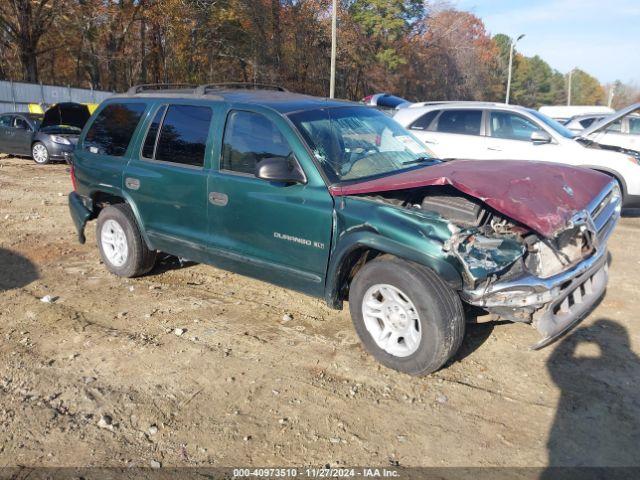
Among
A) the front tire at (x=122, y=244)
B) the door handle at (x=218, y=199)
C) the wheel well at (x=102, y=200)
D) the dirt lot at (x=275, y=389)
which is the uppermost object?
the door handle at (x=218, y=199)

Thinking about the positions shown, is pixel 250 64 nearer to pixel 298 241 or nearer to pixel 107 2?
pixel 107 2

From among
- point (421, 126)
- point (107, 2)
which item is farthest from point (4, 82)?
point (421, 126)

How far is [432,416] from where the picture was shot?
3.26m

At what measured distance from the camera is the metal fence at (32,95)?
83.9 feet

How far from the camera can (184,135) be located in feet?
15.8

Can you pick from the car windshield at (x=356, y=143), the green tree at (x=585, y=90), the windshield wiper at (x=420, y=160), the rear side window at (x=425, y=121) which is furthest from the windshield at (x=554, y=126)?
the green tree at (x=585, y=90)

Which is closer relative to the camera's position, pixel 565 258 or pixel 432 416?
pixel 432 416

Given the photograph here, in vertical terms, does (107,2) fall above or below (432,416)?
above

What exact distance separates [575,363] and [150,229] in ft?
12.2

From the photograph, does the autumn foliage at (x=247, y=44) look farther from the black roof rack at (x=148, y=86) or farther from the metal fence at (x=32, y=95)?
the black roof rack at (x=148, y=86)

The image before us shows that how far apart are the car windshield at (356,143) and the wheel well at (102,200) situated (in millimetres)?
2428

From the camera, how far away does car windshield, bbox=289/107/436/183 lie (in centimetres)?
410

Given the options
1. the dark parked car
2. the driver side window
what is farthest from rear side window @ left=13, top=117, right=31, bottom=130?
the driver side window

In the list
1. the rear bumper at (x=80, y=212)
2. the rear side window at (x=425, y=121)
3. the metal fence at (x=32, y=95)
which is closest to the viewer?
the rear bumper at (x=80, y=212)
